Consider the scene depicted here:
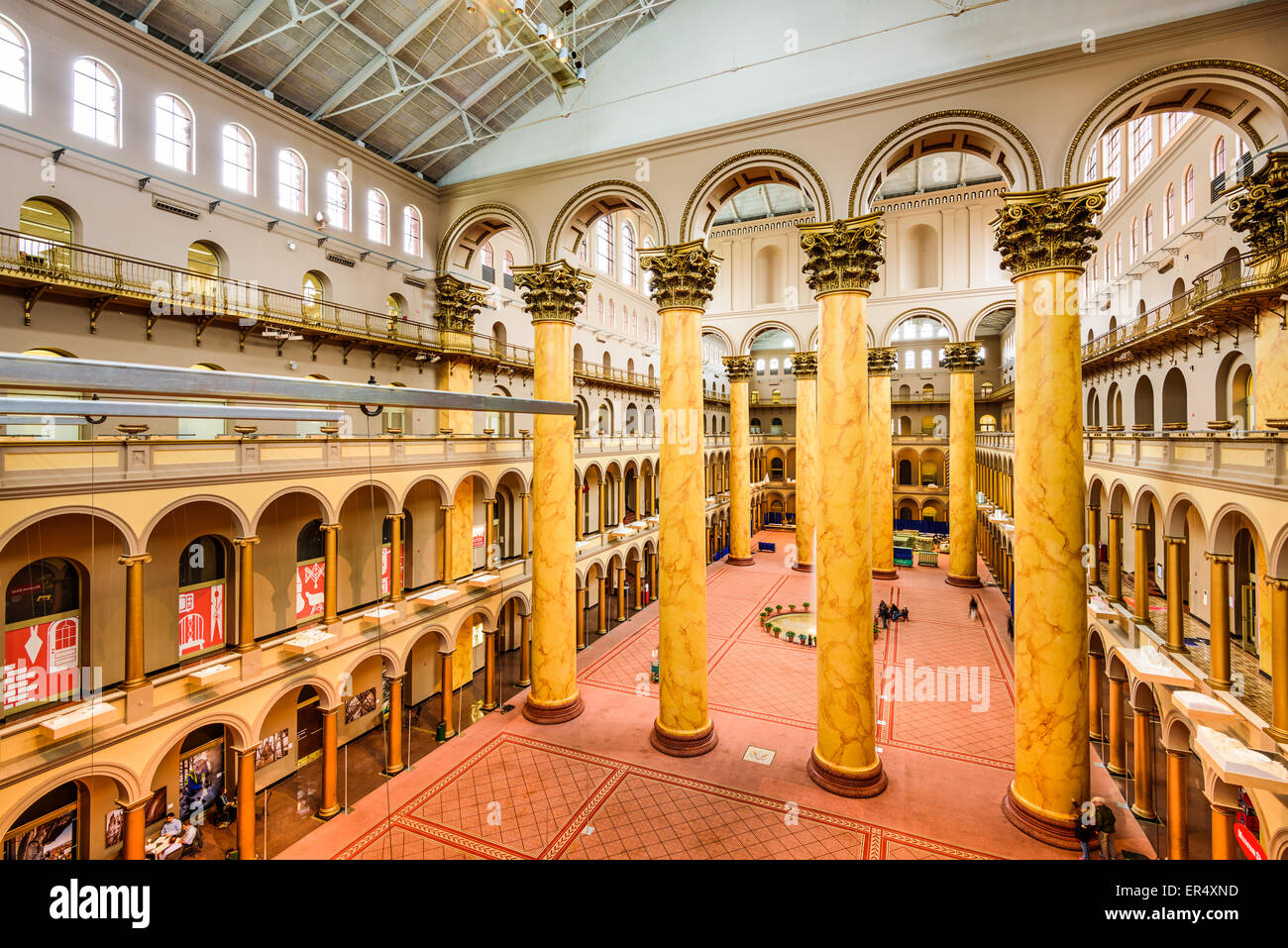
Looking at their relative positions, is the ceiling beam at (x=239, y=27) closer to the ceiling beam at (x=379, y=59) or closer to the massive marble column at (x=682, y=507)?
the ceiling beam at (x=379, y=59)

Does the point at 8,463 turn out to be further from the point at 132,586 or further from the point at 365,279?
the point at 365,279

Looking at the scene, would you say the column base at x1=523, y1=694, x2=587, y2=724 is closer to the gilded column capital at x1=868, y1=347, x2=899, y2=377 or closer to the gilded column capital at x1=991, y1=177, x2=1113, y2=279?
the gilded column capital at x1=991, y1=177, x2=1113, y2=279

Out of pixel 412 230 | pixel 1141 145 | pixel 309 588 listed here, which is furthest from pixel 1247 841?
pixel 1141 145

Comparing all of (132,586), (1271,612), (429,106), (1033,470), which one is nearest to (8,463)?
(132,586)

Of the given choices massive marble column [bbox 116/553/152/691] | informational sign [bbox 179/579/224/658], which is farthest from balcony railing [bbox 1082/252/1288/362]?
informational sign [bbox 179/579/224/658]

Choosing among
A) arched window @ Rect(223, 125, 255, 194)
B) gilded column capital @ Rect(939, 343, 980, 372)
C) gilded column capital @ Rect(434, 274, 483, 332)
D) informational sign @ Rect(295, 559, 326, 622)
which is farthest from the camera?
gilded column capital @ Rect(939, 343, 980, 372)

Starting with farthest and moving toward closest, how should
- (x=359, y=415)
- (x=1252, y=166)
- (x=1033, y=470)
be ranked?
(x=359, y=415), (x=1252, y=166), (x=1033, y=470)

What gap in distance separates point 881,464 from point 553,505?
15.2 meters

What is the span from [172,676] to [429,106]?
14125mm

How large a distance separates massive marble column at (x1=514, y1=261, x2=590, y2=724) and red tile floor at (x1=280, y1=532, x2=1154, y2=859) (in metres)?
0.89

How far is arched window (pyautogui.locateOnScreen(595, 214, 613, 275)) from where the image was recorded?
91.9 feet

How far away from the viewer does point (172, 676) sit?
369 inches

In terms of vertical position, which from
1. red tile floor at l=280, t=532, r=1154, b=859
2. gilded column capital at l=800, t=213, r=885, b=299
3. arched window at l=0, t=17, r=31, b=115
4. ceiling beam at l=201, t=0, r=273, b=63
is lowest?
red tile floor at l=280, t=532, r=1154, b=859

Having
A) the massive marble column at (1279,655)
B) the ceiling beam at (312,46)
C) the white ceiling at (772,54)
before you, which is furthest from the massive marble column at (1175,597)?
the ceiling beam at (312,46)
